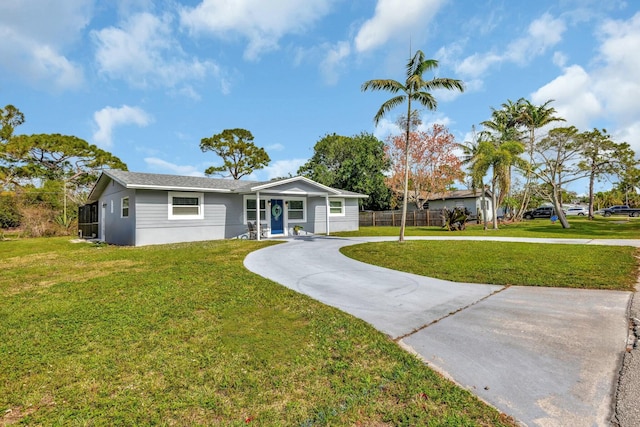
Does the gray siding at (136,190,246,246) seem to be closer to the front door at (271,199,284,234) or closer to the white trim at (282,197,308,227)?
the front door at (271,199,284,234)

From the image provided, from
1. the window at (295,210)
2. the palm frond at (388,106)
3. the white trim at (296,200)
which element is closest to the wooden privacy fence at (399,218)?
the white trim at (296,200)

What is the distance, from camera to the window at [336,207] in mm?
18797

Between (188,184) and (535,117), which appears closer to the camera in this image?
(188,184)

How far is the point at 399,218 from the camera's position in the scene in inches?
1116

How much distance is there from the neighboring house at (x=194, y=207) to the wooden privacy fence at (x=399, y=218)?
432 inches

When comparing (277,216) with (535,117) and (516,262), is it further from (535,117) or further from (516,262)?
(535,117)

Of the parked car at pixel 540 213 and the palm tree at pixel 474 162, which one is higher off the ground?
the palm tree at pixel 474 162

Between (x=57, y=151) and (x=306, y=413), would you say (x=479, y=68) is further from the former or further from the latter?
(x=57, y=151)

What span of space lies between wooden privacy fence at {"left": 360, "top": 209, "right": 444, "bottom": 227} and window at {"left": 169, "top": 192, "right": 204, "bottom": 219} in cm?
1842

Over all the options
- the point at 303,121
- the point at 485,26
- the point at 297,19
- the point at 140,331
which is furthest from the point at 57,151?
the point at 485,26

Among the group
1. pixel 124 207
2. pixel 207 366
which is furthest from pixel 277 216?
pixel 207 366

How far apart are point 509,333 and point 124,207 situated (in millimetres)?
15377

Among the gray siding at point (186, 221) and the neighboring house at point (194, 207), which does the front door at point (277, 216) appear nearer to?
the neighboring house at point (194, 207)

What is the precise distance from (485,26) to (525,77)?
326cm
